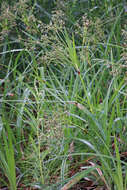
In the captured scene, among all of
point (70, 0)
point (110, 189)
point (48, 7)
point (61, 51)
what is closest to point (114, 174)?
point (110, 189)

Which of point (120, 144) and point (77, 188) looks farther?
point (120, 144)

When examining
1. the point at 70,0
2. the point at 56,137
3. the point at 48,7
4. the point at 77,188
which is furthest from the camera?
the point at 48,7

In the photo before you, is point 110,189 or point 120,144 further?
point 120,144

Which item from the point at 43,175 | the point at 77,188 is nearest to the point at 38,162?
the point at 43,175

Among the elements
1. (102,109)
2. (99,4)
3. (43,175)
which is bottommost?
(43,175)

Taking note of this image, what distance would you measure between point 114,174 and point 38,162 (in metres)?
0.45

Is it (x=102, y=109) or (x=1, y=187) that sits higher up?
(x=102, y=109)

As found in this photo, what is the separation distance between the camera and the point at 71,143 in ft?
7.81

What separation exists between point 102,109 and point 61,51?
49cm

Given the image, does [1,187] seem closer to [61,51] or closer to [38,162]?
[38,162]

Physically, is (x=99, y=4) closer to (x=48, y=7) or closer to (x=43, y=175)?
(x=48, y=7)

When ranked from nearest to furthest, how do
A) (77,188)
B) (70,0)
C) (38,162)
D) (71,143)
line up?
(38,162) < (77,188) < (71,143) < (70,0)

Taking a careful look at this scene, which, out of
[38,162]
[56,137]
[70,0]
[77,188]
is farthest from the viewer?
[70,0]

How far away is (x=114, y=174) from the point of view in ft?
6.37
